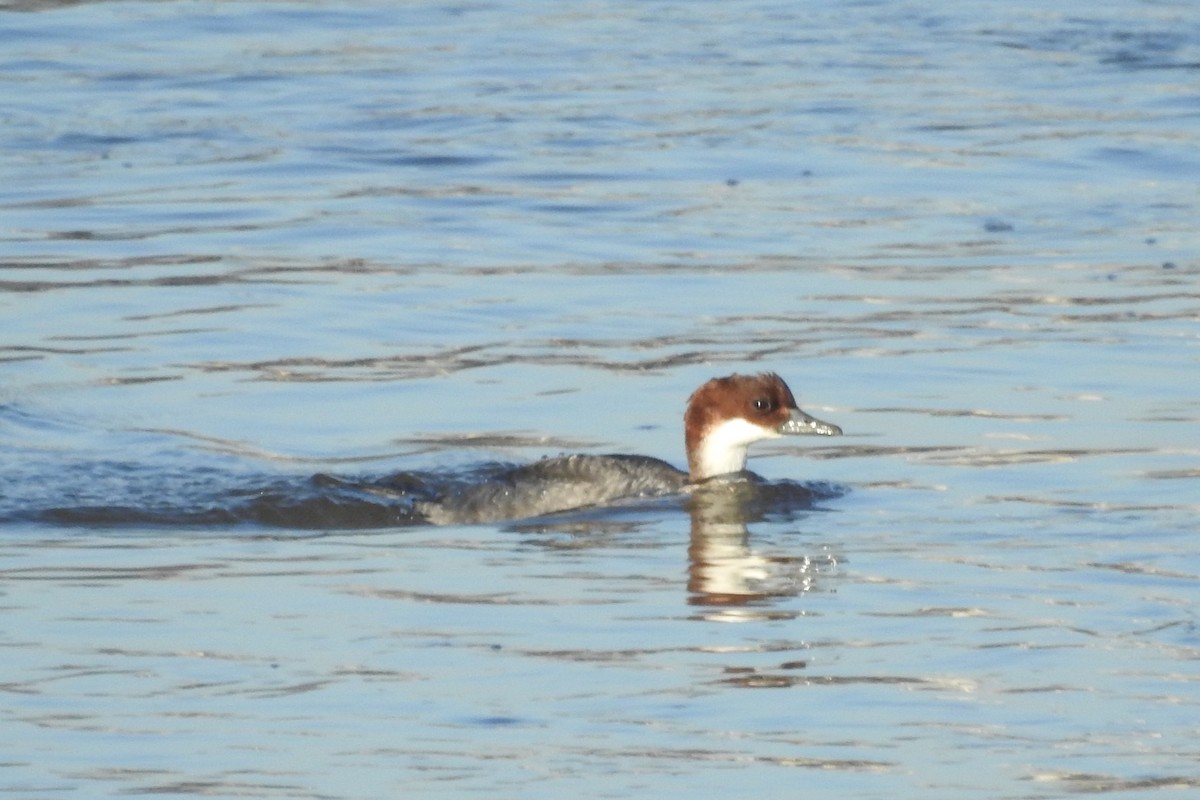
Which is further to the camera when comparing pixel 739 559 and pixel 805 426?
pixel 805 426

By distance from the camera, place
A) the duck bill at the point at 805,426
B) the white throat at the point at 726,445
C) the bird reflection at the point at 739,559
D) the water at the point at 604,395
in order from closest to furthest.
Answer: the water at the point at 604,395 < the bird reflection at the point at 739,559 < the duck bill at the point at 805,426 < the white throat at the point at 726,445

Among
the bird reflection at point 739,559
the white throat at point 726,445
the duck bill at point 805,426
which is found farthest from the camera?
the white throat at point 726,445

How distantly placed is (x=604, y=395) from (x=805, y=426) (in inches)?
70.2

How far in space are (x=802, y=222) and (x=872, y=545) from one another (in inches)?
285

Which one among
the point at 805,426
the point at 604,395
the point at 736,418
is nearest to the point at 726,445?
the point at 736,418

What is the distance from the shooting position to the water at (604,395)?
7.24 meters

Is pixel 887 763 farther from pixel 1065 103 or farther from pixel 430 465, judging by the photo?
pixel 1065 103

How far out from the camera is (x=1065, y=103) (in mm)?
Result: 22031

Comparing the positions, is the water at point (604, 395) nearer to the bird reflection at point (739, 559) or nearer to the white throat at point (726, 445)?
the bird reflection at point (739, 559)

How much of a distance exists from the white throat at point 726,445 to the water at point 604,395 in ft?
1.94

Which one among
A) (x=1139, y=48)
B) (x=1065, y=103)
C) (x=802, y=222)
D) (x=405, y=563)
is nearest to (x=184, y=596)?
(x=405, y=563)

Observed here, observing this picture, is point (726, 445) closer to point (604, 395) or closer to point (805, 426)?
point (805, 426)

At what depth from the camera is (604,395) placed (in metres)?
12.9

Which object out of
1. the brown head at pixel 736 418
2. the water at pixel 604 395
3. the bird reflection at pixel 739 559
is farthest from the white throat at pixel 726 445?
the water at pixel 604 395
